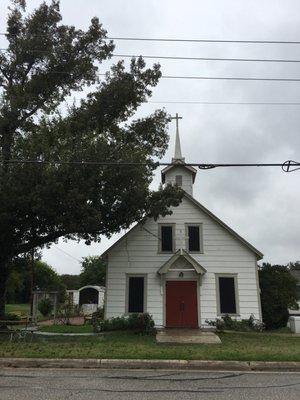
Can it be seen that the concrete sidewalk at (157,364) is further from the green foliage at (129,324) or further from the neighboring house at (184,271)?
the neighboring house at (184,271)

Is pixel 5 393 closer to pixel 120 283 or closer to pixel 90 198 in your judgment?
pixel 90 198

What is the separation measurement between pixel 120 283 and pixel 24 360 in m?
11.3

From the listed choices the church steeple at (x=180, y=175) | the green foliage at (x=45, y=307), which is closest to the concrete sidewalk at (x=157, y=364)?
the church steeple at (x=180, y=175)

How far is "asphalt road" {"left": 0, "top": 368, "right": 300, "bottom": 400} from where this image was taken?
25.8ft

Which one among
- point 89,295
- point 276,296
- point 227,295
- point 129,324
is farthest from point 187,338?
point 89,295

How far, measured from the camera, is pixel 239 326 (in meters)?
21.0

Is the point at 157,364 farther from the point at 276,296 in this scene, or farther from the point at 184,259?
the point at 276,296

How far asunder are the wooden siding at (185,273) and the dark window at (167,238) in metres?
0.32

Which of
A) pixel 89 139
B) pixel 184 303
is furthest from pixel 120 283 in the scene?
pixel 89 139

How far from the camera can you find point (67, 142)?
17250 millimetres

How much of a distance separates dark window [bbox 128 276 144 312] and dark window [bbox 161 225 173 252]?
6.65ft

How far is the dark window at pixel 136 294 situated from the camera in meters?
22.1

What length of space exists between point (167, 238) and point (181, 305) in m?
3.51

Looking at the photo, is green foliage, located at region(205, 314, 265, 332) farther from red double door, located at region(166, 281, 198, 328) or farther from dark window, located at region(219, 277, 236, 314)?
red double door, located at region(166, 281, 198, 328)
